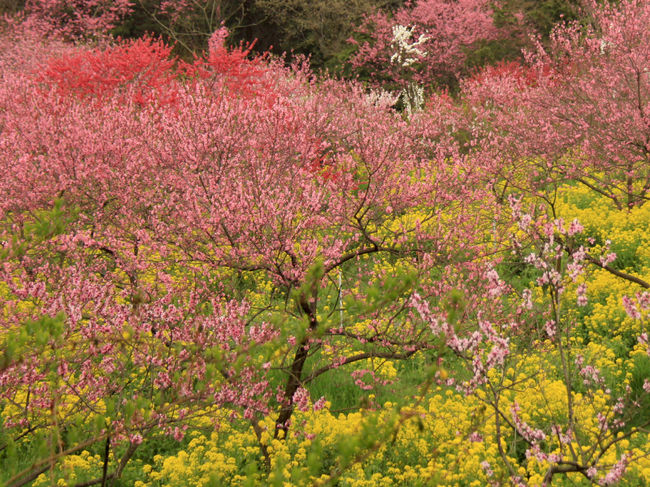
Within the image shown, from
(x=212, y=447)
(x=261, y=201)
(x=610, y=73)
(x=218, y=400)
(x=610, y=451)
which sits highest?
(x=610, y=73)

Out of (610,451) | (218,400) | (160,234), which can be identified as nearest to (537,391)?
(610,451)

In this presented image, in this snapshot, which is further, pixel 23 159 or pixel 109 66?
pixel 109 66

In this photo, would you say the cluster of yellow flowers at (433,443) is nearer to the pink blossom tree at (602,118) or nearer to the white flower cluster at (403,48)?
the pink blossom tree at (602,118)

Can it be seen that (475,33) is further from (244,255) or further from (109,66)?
(244,255)

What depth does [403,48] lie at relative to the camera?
2259 cm

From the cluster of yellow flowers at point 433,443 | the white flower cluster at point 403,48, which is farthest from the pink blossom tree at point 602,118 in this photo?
the white flower cluster at point 403,48

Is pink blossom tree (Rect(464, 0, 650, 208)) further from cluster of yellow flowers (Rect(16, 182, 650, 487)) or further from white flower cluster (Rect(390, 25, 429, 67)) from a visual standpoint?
white flower cluster (Rect(390, 25, 429, 67))

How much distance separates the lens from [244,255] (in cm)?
535

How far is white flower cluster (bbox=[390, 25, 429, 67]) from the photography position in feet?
72.3

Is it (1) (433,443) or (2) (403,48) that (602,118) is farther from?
(2) (403,48)

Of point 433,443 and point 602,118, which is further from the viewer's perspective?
point 602,118

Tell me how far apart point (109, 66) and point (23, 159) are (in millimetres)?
8255

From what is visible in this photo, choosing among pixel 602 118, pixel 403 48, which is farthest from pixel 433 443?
pixel 403 48

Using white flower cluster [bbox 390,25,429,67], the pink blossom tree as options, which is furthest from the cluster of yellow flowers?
white flower cluster [bbox 390,25,429,67]
